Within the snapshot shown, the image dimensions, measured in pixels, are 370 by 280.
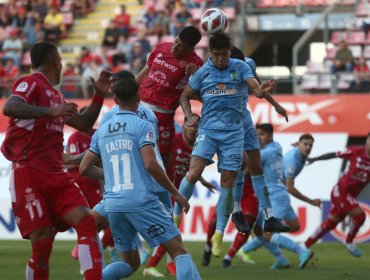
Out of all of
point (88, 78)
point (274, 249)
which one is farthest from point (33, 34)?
point (274, 249)

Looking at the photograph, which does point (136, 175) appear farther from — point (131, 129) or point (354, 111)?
point (354, 111)

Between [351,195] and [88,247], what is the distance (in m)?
10.2

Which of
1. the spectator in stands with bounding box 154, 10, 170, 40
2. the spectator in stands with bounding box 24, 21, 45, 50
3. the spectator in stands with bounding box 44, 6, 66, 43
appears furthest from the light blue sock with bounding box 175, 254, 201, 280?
the spectator in stands with bounding box 44, 6, 66, 43

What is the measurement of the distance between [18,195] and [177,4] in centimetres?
2181

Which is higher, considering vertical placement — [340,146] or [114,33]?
[114,33]

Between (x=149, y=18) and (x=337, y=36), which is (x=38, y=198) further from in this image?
(x=149, y=18)

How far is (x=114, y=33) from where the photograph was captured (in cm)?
3094

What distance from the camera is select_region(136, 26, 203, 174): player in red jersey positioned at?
13.4m

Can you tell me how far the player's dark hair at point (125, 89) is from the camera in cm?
991

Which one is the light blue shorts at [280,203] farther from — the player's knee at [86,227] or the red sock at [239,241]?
the player's knee at [86,227]

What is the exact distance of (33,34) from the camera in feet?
105

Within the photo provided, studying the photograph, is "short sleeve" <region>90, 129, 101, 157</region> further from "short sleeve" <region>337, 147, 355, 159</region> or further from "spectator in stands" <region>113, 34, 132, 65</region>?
"spectator in stands" <region>113, 34, 132, 65</region>

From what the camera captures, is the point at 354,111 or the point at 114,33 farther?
the point at 114,33

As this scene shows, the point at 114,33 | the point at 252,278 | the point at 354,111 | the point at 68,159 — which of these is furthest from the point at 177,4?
the point at 68,159
